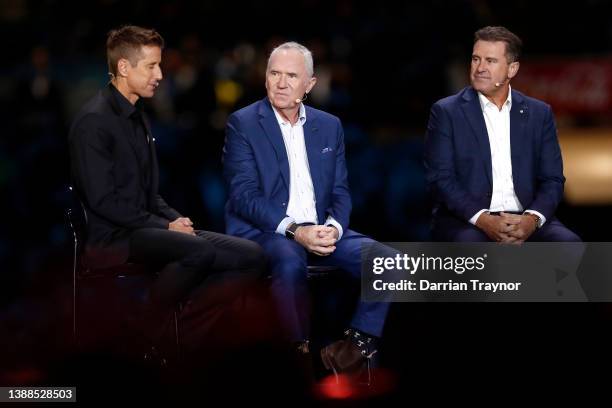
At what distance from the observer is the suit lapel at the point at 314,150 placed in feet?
11.9

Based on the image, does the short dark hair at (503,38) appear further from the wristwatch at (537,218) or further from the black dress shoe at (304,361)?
the black dress shoe at (304,361)

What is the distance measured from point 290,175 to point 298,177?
0.12ft

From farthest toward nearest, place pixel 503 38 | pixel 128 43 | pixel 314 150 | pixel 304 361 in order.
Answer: pixel 503 38 < pixel 314 150 < pixel 128 43 < pixel 304 361

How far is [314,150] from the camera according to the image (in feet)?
11.9

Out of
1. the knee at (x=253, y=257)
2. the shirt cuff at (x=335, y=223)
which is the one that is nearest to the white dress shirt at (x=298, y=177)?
the shirt cuff at (x=335, y=223)

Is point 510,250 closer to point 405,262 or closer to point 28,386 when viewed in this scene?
point 405,262

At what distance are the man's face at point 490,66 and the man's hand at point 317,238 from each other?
0.84 metres

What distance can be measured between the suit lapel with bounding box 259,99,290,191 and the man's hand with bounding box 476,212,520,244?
748 mm

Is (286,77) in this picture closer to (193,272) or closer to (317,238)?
(317,238)

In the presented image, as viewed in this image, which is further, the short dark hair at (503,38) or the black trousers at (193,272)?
the short dark hair at (503,38)

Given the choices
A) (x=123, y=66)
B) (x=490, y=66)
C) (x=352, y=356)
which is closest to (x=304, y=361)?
(x=352, y=356)

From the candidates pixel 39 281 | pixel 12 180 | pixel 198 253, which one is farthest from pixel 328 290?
pixel 12 180

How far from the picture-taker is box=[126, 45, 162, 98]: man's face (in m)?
3.40

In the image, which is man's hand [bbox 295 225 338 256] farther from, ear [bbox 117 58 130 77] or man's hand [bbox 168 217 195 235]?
ear [bbox 117 58 130 77]
